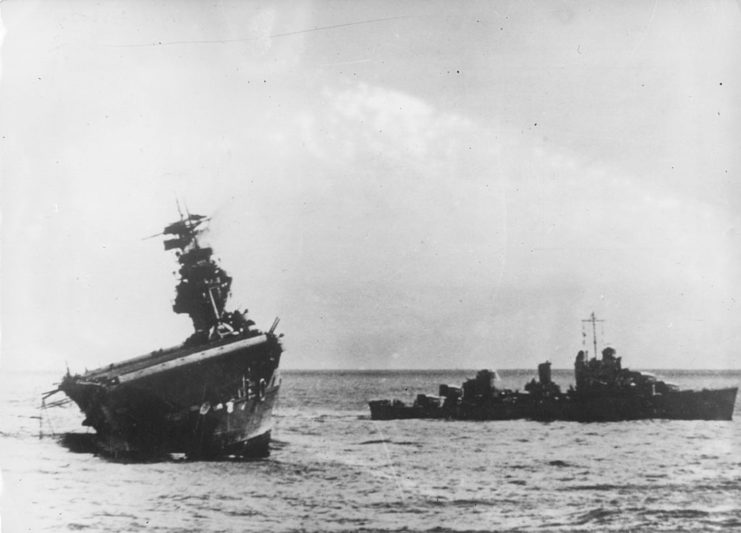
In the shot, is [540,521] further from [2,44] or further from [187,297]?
[2,44]

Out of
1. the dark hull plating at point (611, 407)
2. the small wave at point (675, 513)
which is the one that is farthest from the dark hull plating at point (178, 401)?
the dark hull plating at point (611, 407)

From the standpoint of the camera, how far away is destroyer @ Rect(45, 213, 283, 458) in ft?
62.4

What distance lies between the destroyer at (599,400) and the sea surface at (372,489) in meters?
11.5

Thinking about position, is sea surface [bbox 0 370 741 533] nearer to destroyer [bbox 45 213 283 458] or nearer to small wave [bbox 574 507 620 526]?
small wave [bbox 574 507 620 526]

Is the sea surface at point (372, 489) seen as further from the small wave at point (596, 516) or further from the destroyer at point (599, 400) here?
the destroyer at point (599, 400)

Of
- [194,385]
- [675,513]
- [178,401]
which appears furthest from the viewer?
[194,385]

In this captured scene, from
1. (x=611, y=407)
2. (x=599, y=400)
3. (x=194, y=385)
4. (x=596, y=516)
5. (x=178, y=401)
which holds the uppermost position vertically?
(x=194, y=385)

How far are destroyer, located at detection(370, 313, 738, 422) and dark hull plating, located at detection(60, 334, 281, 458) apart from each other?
19788 mm

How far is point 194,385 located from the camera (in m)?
20.2

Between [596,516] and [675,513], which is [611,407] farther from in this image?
[596,516]

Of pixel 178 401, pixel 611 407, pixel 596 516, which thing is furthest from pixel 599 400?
pixel 178 401

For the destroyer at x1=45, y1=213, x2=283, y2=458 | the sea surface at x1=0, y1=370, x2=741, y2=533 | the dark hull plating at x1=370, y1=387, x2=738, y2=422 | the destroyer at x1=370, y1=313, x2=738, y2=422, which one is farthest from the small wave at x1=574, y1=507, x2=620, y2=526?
the dark hull plating at x1=370, y1=387, x2=738, y2=422

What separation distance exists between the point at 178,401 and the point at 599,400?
26.0m

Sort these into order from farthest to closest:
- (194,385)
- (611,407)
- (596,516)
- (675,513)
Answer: (611,407) < (194,385) < (675,513) < (596,516)
